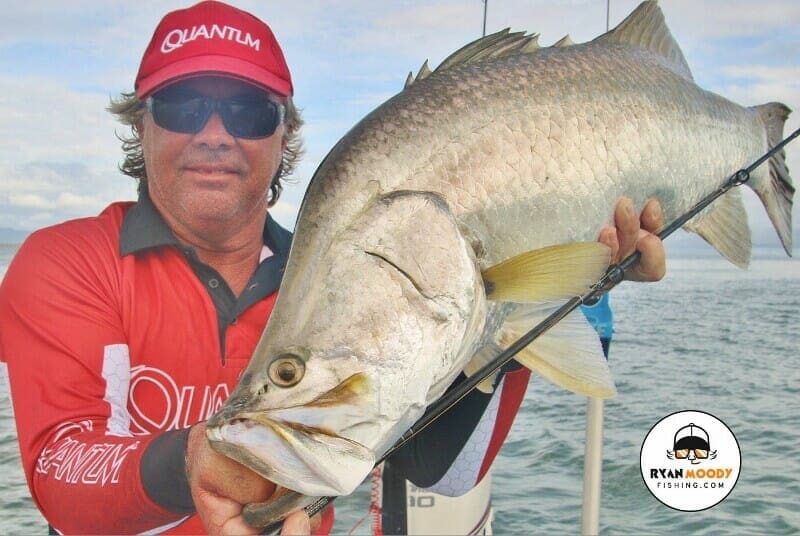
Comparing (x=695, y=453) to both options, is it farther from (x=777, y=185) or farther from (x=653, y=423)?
(x=653, y=423)

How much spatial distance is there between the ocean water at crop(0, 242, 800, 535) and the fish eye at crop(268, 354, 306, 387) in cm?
298

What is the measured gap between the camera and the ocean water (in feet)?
18.1

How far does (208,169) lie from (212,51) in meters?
0.33

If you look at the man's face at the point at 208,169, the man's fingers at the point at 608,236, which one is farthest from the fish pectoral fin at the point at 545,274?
the man's face at the point at 208,169

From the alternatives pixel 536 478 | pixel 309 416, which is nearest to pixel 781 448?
pixel 536 478

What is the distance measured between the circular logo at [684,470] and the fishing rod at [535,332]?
1.57 meters

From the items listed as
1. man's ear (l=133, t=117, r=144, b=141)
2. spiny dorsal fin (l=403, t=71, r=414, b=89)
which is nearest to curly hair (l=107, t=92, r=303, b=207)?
man's ear (l=133, t=117, r=144, b=141)

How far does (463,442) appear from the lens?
231 cm

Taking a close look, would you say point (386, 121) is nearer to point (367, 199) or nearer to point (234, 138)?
point (367, 199)

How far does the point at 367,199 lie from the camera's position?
1368 millimetres

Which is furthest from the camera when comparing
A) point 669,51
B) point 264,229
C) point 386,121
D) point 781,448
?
point 781,448

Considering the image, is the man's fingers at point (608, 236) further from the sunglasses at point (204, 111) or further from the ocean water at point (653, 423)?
the ocean water at point (653, 423)

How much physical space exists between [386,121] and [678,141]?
2.74 feet

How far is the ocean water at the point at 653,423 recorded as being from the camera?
551cm
